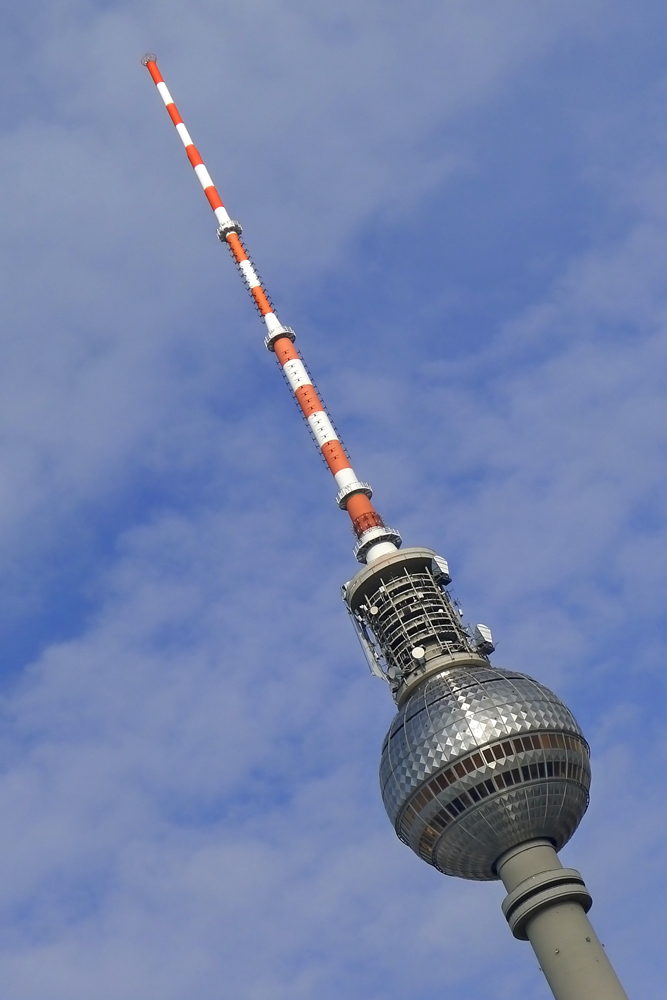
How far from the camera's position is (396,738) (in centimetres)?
8456

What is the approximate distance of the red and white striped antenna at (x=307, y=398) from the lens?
10069 centimetres

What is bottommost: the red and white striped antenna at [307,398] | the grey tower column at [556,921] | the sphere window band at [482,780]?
the grey tower column at [556,921]

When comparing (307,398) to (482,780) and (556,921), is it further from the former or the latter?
(556,921)

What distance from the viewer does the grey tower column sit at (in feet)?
234

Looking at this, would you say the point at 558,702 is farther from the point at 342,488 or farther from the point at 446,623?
the point at 342,488

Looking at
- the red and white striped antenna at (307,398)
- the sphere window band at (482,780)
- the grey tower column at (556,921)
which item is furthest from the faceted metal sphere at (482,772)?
the red and white striped antenna at (307,398)

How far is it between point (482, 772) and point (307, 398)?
142 feet

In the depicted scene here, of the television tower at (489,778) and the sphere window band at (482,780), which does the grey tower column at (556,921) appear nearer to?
the television tower at (489,778)

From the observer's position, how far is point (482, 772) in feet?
256

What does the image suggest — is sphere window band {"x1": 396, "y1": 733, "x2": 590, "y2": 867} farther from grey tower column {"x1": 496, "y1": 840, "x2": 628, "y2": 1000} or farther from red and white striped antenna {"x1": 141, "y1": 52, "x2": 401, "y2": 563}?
red and white striped antenna {"x1": 141, "y1": 52, "x2": 401, "y2": 563}

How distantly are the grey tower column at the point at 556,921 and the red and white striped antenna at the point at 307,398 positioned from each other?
2970 centimetres

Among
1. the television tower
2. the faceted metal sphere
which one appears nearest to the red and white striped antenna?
the television tower

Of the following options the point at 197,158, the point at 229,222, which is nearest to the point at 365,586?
the point at 229,222

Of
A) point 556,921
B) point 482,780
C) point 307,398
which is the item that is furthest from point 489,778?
point 307,398
